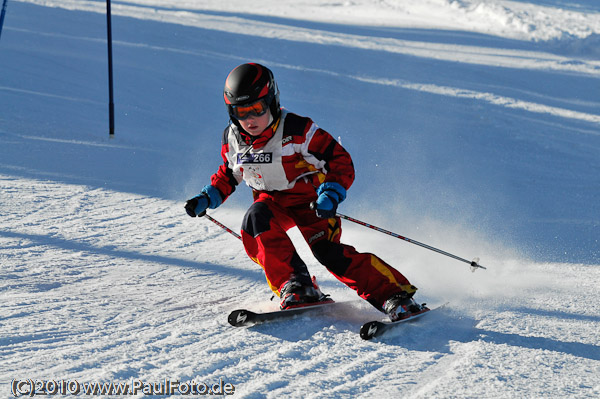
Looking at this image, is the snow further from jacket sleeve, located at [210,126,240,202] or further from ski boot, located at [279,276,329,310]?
jacket sleeve, located at [210,126,240,202]

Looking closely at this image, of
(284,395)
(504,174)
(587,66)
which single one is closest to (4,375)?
(284,395)

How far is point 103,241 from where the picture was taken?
4836 millimetres

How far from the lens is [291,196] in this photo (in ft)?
12.3

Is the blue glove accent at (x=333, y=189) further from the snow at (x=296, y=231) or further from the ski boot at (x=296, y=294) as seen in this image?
the snow at (x=296, y=231)

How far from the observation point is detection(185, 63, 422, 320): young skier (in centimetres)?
351

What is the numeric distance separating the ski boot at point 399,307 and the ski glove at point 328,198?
58cm

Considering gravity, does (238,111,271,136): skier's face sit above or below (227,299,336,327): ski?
above

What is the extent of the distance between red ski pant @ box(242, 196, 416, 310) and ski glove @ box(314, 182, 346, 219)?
A: 27cm

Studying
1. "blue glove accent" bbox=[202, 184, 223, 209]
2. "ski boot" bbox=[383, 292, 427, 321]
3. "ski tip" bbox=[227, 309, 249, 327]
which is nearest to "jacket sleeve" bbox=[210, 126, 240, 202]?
"blue glove accent" bbox=[202, 184, 223, 209]

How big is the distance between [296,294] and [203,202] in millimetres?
784

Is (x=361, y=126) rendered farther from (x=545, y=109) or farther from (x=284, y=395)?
(x=284, y=395)

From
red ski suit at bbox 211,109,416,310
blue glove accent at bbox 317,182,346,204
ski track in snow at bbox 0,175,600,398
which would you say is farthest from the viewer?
red ski suit at bbox 211,109,416,310

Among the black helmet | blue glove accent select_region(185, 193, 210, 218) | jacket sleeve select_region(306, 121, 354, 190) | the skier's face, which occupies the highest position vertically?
the black helmet

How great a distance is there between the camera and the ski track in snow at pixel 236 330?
2787 mm
